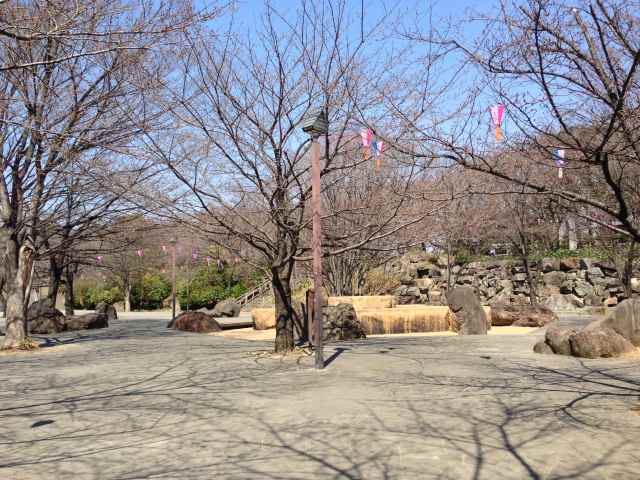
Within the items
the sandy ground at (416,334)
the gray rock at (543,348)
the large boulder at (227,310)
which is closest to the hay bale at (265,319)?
the sandy ground at (416,334)

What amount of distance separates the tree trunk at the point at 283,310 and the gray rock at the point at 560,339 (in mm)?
4937

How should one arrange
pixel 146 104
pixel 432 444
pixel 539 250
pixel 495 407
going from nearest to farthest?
pixel 432 444
pixel 495 407
pixel 146 104
pixel 539 250

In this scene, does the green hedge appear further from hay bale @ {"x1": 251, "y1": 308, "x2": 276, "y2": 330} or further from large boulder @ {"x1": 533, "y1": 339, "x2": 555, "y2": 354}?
large boulder @ {"x1": 533, "y1": 339, "x2": 555, "y2": 354}

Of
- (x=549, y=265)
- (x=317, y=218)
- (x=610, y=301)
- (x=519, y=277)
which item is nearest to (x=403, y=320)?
(x=317, y=218)

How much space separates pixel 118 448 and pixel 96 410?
74.3 inches

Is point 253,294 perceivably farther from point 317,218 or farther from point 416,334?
point 317,218

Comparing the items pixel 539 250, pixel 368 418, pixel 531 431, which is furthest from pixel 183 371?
pixel 539 250

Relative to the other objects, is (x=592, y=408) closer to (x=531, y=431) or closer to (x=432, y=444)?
(x=531, y=431)

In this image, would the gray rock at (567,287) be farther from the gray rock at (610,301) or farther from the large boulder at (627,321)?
the large boulder at (627,321)

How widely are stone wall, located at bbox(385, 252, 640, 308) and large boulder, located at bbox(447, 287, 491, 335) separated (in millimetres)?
11329

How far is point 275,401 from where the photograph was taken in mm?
7438

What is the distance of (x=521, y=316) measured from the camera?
2016cm

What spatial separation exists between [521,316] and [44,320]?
52.8 ft

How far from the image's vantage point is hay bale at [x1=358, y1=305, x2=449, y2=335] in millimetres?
17906
